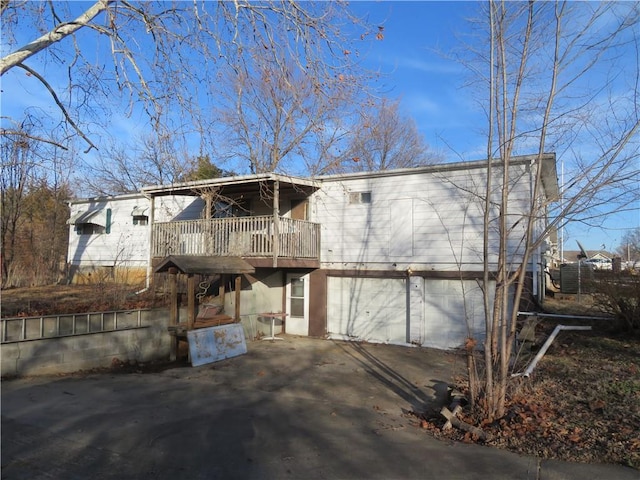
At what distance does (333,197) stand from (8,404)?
35.3 ft

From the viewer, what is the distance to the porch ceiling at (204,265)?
1158 cm

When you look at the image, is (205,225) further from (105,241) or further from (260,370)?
(105,241)

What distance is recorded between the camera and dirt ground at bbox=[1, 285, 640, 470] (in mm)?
5199

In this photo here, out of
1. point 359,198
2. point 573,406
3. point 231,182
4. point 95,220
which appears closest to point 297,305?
point 359,198

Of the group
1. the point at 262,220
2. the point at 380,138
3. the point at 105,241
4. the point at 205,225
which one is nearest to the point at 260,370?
the point at 262,220

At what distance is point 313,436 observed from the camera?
19.4 feet

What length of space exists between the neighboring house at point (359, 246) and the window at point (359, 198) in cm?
3

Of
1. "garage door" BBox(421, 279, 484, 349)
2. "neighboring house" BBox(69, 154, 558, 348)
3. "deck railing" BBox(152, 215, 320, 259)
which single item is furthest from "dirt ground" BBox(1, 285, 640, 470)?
"deck railing" BBox(152, 215, 320, 259)

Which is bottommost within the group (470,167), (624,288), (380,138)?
(624,288)

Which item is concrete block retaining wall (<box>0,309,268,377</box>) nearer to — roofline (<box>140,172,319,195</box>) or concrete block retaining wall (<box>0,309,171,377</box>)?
concrete block retaining wall (<box>0,309,171,377</box>)

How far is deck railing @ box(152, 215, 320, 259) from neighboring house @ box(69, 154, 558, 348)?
3cm

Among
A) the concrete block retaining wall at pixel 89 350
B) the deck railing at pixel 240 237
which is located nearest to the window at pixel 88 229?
the deck railing at pixel 240 237

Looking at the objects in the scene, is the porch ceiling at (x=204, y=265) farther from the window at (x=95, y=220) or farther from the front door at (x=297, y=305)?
the window at (x=95, y=220)

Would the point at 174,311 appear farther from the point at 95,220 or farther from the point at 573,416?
the point at 95,220
